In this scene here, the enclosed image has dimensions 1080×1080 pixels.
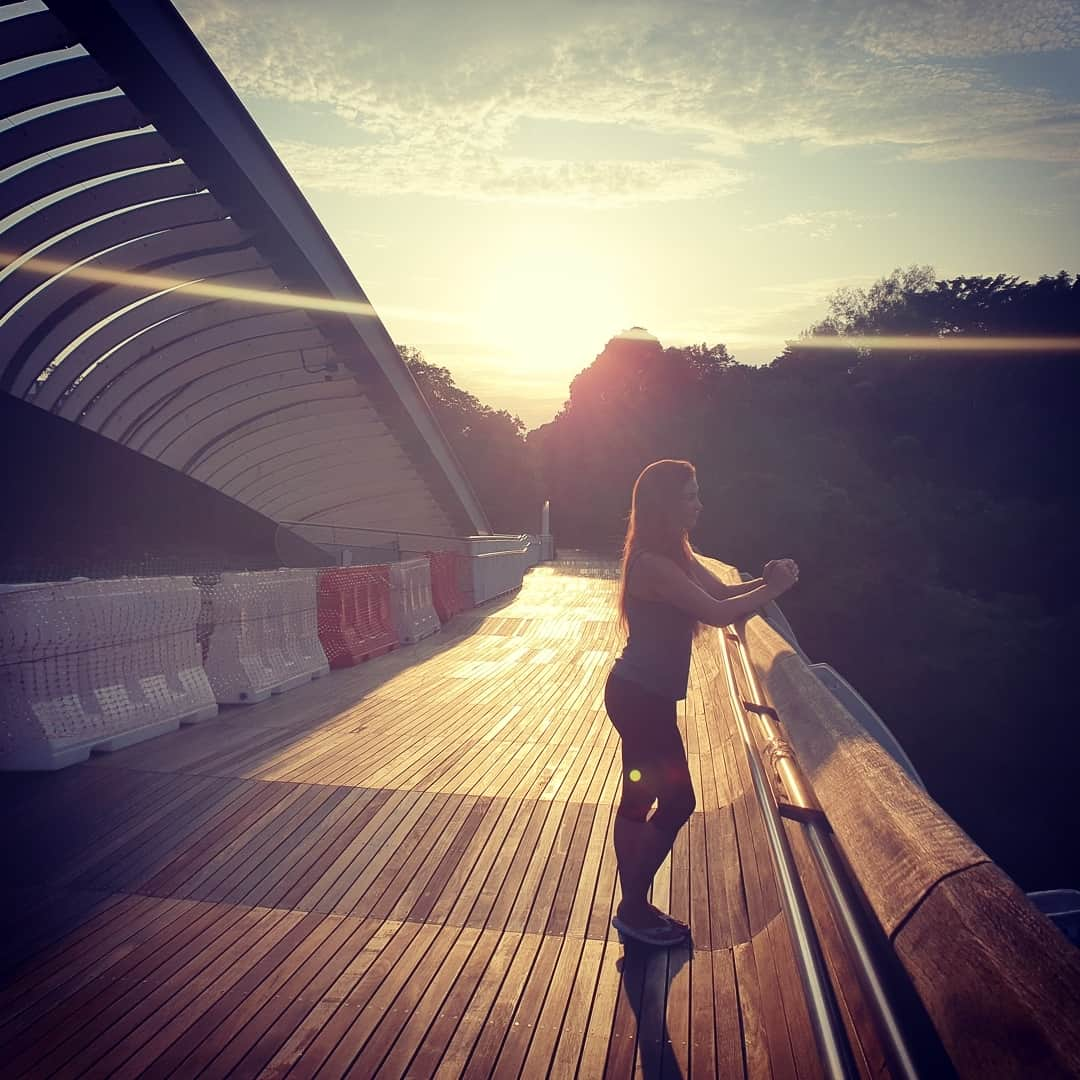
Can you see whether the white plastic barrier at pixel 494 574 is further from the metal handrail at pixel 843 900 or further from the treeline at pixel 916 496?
the treeline at pixel 916 496

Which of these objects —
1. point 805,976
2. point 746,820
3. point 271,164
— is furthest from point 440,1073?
point 271,164

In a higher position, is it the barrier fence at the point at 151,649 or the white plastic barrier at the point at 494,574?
the barrier fence at the point at 151,649

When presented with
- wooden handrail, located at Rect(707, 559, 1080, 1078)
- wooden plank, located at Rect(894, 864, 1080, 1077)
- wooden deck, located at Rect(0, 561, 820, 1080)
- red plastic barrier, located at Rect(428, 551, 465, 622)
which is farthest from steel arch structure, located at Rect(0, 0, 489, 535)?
wooden plank, located at Rect(894, 864, 1080, 1077)

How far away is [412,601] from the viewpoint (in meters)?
16.6

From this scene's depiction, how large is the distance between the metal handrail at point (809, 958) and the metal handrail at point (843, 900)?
0.09 metres

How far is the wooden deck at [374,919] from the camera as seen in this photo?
343cm

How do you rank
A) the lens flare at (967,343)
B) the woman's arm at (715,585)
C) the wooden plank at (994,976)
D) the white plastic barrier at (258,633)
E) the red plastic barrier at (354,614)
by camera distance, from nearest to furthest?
the wooden plank at (994,976)
the woman's arm at (715,585)
the white plastic barrier at (258,633)
the red plastic barrier at (354,614)
the lens flare at (967,343)

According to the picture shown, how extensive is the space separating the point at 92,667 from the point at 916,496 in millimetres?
73017

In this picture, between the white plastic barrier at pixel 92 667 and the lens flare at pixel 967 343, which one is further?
the lens flare at pixel 967 343

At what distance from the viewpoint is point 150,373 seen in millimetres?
21812

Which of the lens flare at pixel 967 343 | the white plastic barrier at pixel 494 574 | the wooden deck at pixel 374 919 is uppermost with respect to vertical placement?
the lens flare at pixel 967 343

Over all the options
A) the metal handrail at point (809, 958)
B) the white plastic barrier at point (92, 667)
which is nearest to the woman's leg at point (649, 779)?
the metal handrail at point (809, 958)

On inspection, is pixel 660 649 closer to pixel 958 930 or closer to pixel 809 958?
pixel 809 958

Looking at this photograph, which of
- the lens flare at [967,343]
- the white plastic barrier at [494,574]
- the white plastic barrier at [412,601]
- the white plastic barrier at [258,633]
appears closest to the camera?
the white plastic barrier at [258,633]
